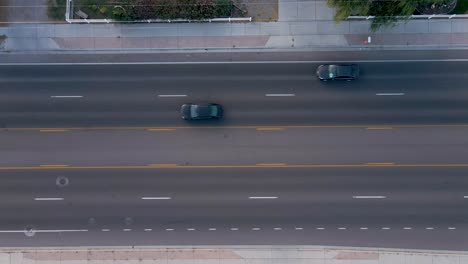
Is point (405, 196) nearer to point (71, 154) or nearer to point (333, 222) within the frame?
point (333, 222)

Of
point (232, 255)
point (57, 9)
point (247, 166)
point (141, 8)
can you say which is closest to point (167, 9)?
point (141, 8)

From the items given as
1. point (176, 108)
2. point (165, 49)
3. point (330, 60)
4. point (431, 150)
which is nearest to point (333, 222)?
point (431, 150)

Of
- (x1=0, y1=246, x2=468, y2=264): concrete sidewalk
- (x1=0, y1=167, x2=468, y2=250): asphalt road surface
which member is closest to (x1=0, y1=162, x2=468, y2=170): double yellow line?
(x1=0, y1=167, x2=468, y2=250): asphalt road surface

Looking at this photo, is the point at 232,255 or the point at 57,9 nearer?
the point at 232,255

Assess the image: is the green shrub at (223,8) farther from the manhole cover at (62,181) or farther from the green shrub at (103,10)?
the manhole cover at (62,181)

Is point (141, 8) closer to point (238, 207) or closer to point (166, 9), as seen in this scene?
point (166, 9)

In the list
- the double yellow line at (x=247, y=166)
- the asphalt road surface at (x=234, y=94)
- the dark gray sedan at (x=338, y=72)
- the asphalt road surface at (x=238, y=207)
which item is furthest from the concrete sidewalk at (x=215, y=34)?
the asphalt road surface at (x=238, y=207)

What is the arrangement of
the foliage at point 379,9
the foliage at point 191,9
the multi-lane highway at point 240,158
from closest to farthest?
the foliage at point 379,9 → the multi-lane highway at point 240,158 → the foliage at point 191,9
